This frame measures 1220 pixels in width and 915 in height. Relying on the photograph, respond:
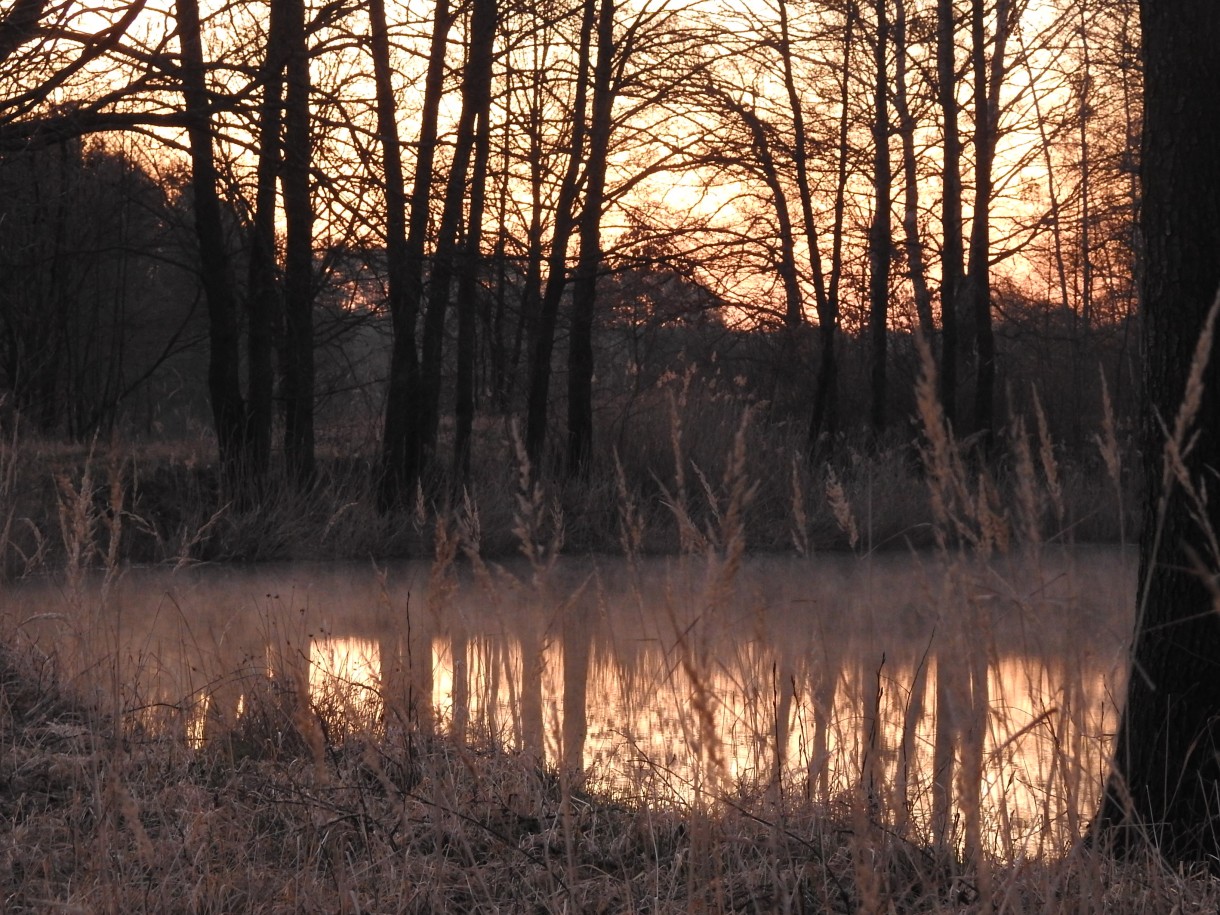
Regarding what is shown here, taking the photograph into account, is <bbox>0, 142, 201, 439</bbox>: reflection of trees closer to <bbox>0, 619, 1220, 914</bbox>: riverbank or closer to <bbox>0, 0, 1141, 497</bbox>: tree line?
<bbox>0, 0, 1141, 497</bbox>: tree line

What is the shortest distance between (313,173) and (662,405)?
655 centimetres

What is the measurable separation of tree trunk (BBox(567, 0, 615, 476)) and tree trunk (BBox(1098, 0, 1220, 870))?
677 centimetres

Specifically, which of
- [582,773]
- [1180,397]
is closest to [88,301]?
[582,773]

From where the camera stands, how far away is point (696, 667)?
2053 mm

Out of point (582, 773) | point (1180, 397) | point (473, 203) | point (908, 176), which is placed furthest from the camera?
point (908, 176)

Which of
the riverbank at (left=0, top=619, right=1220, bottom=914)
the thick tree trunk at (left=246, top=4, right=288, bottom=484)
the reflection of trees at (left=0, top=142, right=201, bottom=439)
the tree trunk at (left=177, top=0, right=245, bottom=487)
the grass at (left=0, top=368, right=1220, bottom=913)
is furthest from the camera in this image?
the reflection of trees at (left=0, top=142, right=201, bottom=439)

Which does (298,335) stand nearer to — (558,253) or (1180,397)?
(558,253)

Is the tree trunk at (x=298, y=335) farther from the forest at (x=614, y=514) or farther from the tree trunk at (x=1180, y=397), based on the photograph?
the tree trunk at (x=1180, y=397)

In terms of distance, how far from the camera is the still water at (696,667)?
2027mm

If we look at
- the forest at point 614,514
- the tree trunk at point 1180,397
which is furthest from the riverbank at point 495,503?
the tree trunk at point 1180,397

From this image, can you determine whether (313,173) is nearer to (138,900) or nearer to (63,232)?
(138,900)

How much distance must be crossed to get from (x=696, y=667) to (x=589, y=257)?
24.5ft

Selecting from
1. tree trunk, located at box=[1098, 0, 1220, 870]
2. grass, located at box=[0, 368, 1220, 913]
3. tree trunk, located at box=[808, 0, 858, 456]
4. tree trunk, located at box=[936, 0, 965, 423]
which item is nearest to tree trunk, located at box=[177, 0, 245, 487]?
grass, located at box=[0, 368, 1220, 913]

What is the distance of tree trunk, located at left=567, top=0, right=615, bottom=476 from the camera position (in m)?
9.95
